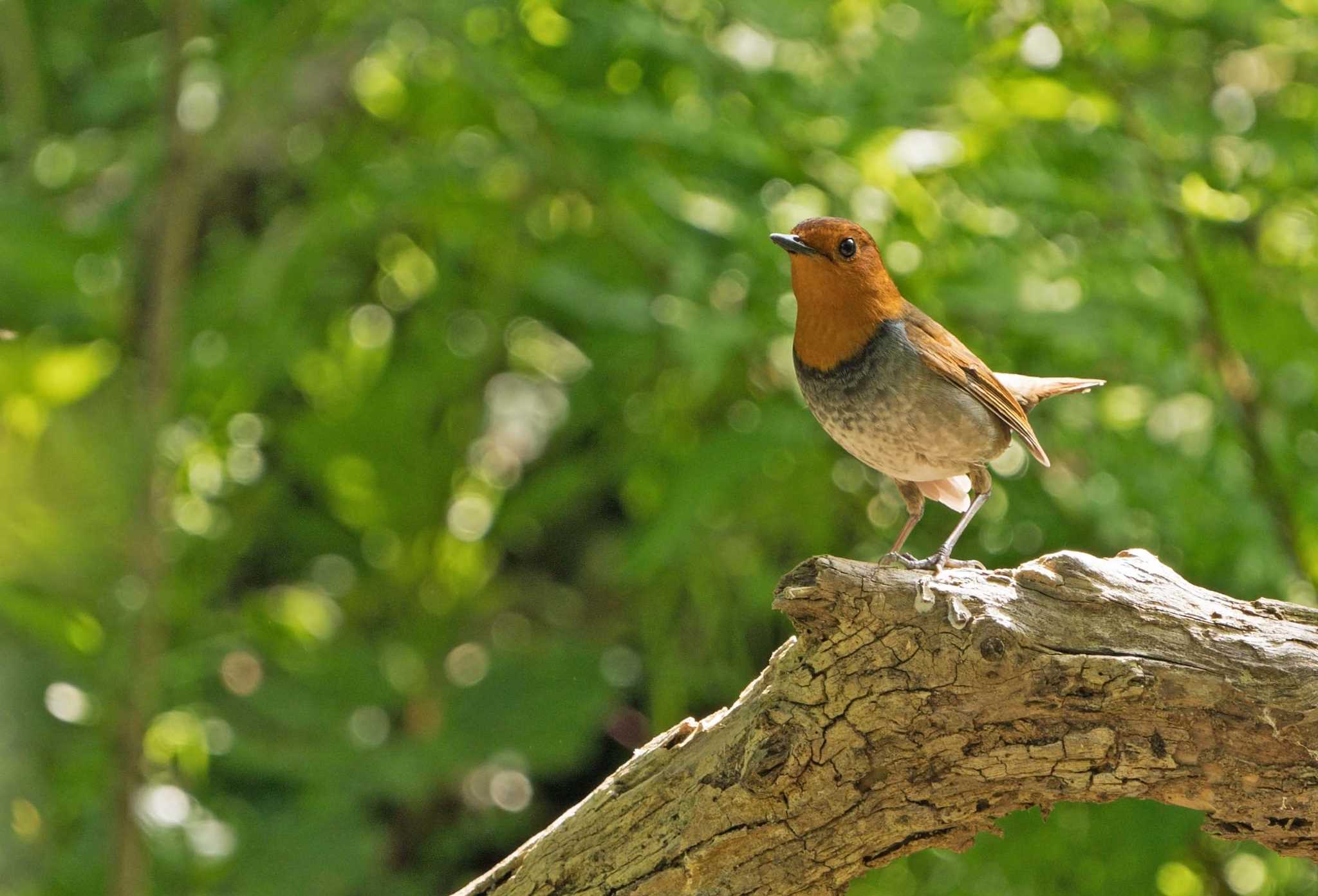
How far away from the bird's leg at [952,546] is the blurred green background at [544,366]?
567 mm

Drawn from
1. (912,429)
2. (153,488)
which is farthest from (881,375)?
(153,488)

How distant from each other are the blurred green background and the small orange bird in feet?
1.53

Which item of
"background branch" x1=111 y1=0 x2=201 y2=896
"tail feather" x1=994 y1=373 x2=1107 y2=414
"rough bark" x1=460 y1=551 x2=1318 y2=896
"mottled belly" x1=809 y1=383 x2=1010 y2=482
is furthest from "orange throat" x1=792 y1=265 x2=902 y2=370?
"background branch" x1=111 y1=0 x2=201 y2=896

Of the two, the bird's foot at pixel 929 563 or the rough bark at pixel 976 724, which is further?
the bird's foot at pixel 929 563

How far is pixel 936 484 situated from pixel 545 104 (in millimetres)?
1585

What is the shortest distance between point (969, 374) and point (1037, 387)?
37 cm

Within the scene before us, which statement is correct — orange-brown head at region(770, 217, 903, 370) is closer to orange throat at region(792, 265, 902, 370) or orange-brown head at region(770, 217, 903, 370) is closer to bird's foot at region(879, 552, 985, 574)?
orange throat at region(792, 265, 902, 370)

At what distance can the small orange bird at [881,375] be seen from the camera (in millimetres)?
3168

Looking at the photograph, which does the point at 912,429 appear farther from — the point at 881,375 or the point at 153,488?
the point at 153,488

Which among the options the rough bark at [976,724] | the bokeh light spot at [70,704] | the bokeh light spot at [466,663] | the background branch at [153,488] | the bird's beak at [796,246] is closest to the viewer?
the rough bark at [976,724]

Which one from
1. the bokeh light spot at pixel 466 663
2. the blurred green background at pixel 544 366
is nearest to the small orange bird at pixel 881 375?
the blurred green background at pixel 544 366

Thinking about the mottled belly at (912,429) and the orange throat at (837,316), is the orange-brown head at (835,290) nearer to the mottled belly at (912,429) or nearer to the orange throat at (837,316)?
the orange throat at (837,316)

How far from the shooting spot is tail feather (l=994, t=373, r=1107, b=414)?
3.46 m

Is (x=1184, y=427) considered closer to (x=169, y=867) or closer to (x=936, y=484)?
(x=936, y=484)
